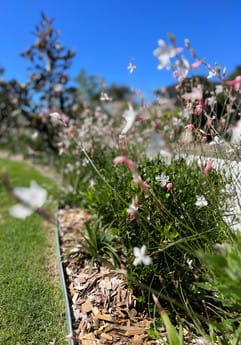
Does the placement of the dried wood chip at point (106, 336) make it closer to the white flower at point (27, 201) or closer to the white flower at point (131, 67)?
the white flower at point (27, 201)

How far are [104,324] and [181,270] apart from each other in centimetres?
60

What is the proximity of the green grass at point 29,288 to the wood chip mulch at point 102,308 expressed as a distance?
117 mm

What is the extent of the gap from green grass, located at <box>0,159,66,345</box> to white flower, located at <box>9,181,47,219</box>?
32cm

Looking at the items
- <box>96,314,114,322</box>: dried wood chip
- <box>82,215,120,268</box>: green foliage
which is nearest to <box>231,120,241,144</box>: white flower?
<box>82,215,120,268</box>: green foliage

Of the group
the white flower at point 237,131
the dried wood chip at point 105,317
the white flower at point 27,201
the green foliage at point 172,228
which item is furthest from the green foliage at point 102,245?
the white flower at point 27,201

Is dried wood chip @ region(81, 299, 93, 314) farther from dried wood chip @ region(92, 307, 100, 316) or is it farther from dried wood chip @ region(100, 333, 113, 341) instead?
dried wood chip @ region(100, 333, 113, 341)

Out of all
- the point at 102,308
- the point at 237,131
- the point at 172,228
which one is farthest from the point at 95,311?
the point at 237,131

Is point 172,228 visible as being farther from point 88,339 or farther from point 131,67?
point 131,67

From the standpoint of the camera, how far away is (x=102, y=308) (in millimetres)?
2301

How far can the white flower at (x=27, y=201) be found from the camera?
1.16 meters

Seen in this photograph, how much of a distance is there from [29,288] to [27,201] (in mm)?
1546

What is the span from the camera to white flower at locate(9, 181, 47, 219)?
116 centimetres

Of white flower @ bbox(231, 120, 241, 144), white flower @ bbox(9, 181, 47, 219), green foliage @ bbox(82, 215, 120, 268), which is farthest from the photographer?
green foliage @ bbox(82, 215, 120, 268)

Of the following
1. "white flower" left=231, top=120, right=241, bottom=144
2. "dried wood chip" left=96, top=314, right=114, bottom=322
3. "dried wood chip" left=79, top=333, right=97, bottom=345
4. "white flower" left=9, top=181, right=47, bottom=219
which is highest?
"white flower" left=231, top=120, right=241, bottom=144
